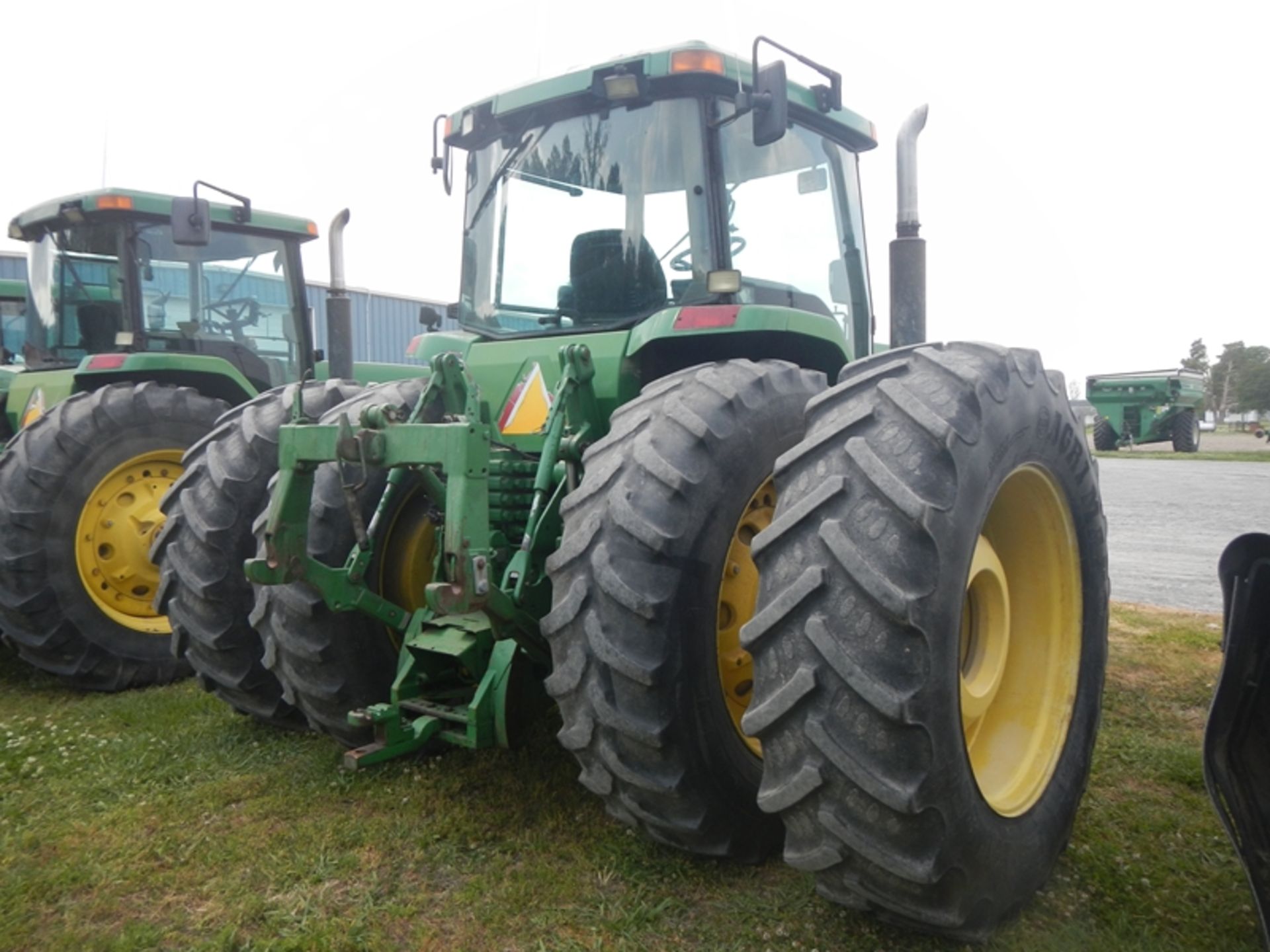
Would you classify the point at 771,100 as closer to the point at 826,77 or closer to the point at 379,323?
the point at 826,77

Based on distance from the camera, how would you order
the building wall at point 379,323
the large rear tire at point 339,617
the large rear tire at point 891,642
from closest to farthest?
1. the large rear tire at point 891,642
2. the large rear tire at point 339,617
3. the building wall at point 379,323

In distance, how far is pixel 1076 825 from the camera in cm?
288

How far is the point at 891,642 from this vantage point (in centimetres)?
192

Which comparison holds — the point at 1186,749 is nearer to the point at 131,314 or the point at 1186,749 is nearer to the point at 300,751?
the point at 300,751

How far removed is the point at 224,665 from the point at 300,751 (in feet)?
1.62

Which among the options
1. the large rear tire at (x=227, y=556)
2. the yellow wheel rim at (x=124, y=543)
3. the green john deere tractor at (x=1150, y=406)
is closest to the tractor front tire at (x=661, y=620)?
the large rear tire at (x=227, y=556)

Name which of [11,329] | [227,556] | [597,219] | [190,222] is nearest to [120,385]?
[190,222]

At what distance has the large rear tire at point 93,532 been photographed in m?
4.69

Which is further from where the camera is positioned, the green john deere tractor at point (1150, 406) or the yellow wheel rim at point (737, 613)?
the green john deere tractor at point (1150, 406)

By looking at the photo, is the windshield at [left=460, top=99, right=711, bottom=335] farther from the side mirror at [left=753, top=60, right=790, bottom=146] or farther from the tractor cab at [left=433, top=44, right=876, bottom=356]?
the side mirror at [left=753, top=60, right=790, bottom=146]

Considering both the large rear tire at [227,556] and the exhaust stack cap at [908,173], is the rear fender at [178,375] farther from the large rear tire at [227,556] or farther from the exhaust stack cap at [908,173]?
the exhaust stack cap at [908,173]

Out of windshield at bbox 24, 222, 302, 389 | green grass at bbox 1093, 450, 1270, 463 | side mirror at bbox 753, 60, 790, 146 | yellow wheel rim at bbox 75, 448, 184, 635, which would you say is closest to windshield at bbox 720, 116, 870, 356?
side mirror at bbox 753, 60, 790, 146

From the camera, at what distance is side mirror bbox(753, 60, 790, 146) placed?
3033mm

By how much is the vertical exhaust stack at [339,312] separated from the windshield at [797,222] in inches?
121
